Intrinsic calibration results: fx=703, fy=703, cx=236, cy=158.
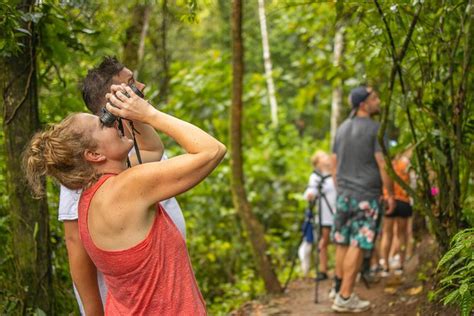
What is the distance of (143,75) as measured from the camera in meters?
9.41

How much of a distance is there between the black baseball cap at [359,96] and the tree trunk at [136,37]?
3.19 m

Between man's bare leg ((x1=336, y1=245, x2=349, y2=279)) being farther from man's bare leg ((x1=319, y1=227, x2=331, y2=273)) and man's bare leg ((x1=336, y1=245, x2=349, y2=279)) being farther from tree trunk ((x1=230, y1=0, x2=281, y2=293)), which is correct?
man's bare leg ((x1=319, y1=227, x2=331, y2=273))

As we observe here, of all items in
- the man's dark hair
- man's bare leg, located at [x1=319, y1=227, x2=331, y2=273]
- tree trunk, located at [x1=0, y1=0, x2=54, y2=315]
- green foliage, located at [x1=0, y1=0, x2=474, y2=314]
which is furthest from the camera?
man's bare leg, located at [x1=319, y1=227, x2=331, y2=273]

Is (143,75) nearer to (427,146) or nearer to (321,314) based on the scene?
(321,314)

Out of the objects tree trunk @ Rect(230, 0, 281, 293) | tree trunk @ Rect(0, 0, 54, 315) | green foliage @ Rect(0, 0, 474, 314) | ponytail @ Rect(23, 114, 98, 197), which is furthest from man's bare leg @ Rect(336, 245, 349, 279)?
ponytail @ Rect(23, 114, 98, 197)

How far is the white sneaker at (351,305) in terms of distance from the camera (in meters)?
6.85

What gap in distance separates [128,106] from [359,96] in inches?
179

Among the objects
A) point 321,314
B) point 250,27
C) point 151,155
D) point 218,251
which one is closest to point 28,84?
point 151,155

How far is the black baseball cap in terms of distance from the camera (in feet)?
22.8

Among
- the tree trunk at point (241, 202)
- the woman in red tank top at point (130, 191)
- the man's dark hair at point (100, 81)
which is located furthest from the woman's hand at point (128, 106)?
the tree trunk at point (241, 202)

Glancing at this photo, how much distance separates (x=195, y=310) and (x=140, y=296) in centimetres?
23

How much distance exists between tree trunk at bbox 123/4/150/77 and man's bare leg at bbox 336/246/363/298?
3.82 metres

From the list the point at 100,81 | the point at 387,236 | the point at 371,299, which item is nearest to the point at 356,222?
the point at 371,299

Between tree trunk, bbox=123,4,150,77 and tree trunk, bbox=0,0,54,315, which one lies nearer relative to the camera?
tree trunk, bbox=0,0,54,315
